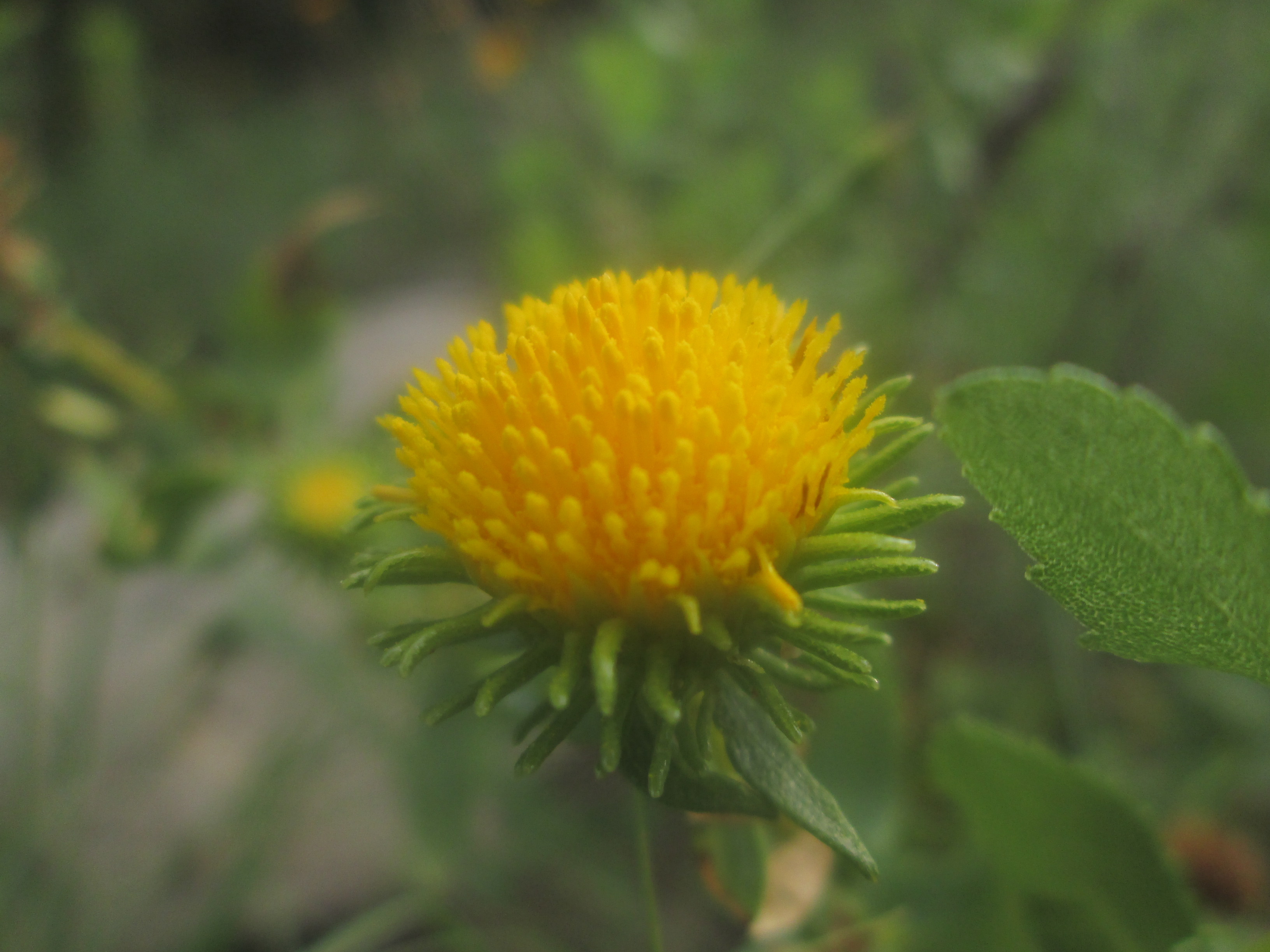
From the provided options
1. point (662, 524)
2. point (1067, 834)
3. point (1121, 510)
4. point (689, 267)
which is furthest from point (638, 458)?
point (689, 267)

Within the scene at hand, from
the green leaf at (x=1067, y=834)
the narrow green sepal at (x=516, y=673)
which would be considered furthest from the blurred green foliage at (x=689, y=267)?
the narrow green sepal at (x=516, y=673)

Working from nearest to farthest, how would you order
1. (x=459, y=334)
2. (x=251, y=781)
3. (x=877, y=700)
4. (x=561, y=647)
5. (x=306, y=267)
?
(x=561, y=647) → (x=877, y=700) → (x=306, y=267) → (x=251, y=781) → (x=459, y=334)

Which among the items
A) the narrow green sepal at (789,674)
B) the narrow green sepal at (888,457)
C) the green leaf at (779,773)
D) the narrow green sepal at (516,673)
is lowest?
the green leaf at (779,773)

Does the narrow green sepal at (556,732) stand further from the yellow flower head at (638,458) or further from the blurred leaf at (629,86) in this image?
the blurred leaf at (629,86)

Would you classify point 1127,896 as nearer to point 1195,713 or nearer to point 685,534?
point 685,534

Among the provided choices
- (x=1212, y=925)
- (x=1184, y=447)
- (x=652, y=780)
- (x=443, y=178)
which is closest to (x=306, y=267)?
(x=652, y=780)

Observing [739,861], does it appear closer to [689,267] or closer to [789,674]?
[789,674]
